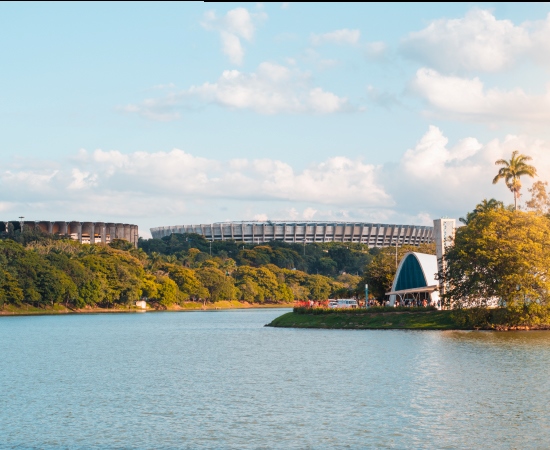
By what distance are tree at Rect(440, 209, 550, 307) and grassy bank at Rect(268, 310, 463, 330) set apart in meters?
3.65

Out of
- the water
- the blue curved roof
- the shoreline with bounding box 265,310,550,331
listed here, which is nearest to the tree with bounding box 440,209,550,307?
the shoreline with bounding box 265,310,550,331

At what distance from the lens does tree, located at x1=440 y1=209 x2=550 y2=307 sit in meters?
84.2

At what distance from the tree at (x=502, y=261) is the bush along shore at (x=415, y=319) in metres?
1.46

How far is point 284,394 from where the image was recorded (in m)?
44.2

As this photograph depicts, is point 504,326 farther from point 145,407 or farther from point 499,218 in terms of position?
point 145,407

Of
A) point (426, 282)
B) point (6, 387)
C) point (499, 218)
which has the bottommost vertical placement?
point (6, 387)

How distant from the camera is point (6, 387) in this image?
4888 centimetres

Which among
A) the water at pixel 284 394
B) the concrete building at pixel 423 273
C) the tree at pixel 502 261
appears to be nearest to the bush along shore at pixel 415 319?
the tree at pixel 502 261

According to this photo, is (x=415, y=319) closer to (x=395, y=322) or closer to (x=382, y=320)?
(x=395, y=322)

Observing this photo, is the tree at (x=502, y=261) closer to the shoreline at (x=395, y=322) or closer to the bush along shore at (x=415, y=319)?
the bush along shore at (x=415, y=319)

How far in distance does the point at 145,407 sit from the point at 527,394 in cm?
1912

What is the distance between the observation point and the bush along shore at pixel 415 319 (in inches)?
3401

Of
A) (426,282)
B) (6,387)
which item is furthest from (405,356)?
(426,282)

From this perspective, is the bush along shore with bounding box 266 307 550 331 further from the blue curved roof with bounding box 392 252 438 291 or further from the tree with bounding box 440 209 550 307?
the blue curved roof with bounding box 392 252 438 291
